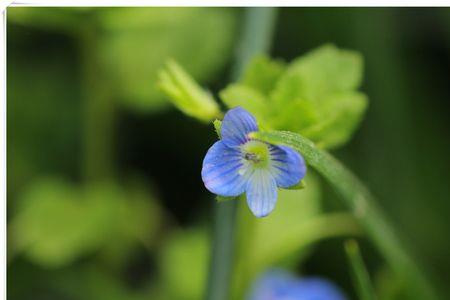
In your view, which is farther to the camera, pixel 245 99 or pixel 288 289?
pixel 288 289

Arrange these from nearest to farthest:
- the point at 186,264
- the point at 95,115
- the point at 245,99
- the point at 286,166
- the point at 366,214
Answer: the point at 286,166 < the point at 245,99 < the point at 366,214 < the point at 186,264 < the point at 95,115

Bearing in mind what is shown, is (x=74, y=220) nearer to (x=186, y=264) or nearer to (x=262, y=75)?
(x=186, y=264)

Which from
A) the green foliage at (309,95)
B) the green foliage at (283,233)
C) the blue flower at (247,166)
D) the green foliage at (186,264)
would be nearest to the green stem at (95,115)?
the green foliage at (186,264)

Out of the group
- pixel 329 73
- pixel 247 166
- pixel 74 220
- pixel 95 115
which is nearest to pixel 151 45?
pixel 95 115

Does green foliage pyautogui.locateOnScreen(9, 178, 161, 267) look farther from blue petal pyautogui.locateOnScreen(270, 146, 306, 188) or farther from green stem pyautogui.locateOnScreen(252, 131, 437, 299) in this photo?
blue petal pyautogui.locateOnScreen(270, 146, 306, 188)

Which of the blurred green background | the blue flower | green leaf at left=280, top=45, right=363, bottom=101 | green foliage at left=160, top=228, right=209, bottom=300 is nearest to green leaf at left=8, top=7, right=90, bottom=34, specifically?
the blurred green background
